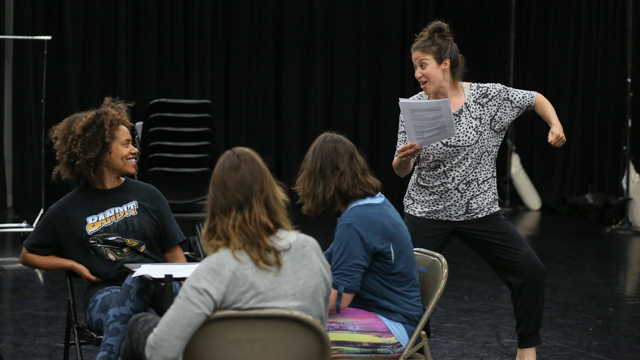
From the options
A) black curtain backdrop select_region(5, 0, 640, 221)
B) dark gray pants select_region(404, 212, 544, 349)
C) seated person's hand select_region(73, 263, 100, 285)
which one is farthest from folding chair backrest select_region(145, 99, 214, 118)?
black curtain backdrop select_region(5, 0, 640, 221)

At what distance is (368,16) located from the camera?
8070 millimetres

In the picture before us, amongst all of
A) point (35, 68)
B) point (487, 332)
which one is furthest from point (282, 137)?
point (487, 332)

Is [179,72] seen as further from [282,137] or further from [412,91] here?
[412,91]

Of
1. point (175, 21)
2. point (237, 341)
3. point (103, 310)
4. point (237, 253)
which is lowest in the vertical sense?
point (103, 310)

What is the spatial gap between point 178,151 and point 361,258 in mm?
2336

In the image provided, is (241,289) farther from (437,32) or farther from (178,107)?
(178,107)

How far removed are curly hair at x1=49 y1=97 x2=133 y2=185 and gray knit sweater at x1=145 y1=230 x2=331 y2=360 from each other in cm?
97

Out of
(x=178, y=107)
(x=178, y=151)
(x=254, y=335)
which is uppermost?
(x=178, y=107)

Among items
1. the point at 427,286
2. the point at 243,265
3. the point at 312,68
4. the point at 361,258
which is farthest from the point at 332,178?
the point at 312,68

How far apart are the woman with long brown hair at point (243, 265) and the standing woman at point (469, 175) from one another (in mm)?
1203

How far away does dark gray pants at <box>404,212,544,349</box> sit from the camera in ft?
9.07

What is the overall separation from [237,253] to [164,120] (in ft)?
8.83

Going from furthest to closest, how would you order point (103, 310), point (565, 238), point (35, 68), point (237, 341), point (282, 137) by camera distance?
1. point (282, 137)
2. point (35, 68)
3. point (565, 238)
4. point (103, 310)
5. point (237, 341)

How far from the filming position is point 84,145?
2385mm
